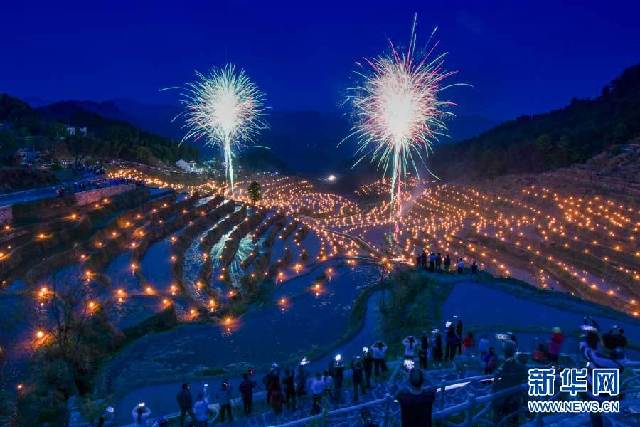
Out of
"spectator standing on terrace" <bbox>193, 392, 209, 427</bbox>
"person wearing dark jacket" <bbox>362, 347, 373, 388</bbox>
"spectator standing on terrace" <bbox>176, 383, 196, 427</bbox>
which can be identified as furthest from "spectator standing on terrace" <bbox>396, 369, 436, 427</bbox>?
"person wearing dark jacket" <bbox>362, 347, 373, 388</bbox>

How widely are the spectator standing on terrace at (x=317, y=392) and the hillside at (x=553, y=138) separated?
4328 centimetres

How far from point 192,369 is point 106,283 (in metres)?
7.35

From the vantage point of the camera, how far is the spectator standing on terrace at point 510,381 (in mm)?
5723

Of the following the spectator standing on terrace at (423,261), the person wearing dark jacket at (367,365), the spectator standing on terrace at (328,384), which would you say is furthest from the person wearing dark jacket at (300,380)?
the spectator standing on terrace at (423,261)

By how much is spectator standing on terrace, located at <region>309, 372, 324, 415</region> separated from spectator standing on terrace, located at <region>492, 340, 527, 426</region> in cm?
365

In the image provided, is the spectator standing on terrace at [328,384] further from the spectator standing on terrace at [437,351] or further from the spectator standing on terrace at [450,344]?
the spectator standing on terrace at [450,344]

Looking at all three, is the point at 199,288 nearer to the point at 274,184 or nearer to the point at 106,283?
the point at 106,283

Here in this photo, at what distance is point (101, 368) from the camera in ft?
43.3

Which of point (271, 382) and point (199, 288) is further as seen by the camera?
point (199, 288)

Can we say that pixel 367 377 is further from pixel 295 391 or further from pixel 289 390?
pixel 289 390

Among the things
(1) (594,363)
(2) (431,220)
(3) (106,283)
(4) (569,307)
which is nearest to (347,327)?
(4) (569,307)

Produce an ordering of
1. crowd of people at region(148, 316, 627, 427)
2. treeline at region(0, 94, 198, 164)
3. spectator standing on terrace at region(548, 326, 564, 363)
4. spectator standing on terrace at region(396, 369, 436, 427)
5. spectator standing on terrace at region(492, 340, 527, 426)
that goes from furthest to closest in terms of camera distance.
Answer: treeline at region(0, 94, 198, 164) < spectator standing on terrace at region(548, 326, 564, 363) < crowd of people at region(148, 316, 627, 427) < spectator standing on terrace at region(492, 340, 527, 426) < spectator standing on terrace at region(396, 369, 436, 427)

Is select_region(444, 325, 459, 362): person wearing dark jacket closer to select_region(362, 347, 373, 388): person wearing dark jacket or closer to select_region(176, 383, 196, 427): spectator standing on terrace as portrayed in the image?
select_region(362, 347, 373, 388): person wearing dark jacket

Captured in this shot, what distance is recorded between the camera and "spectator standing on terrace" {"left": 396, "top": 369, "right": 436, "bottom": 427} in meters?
4.68
